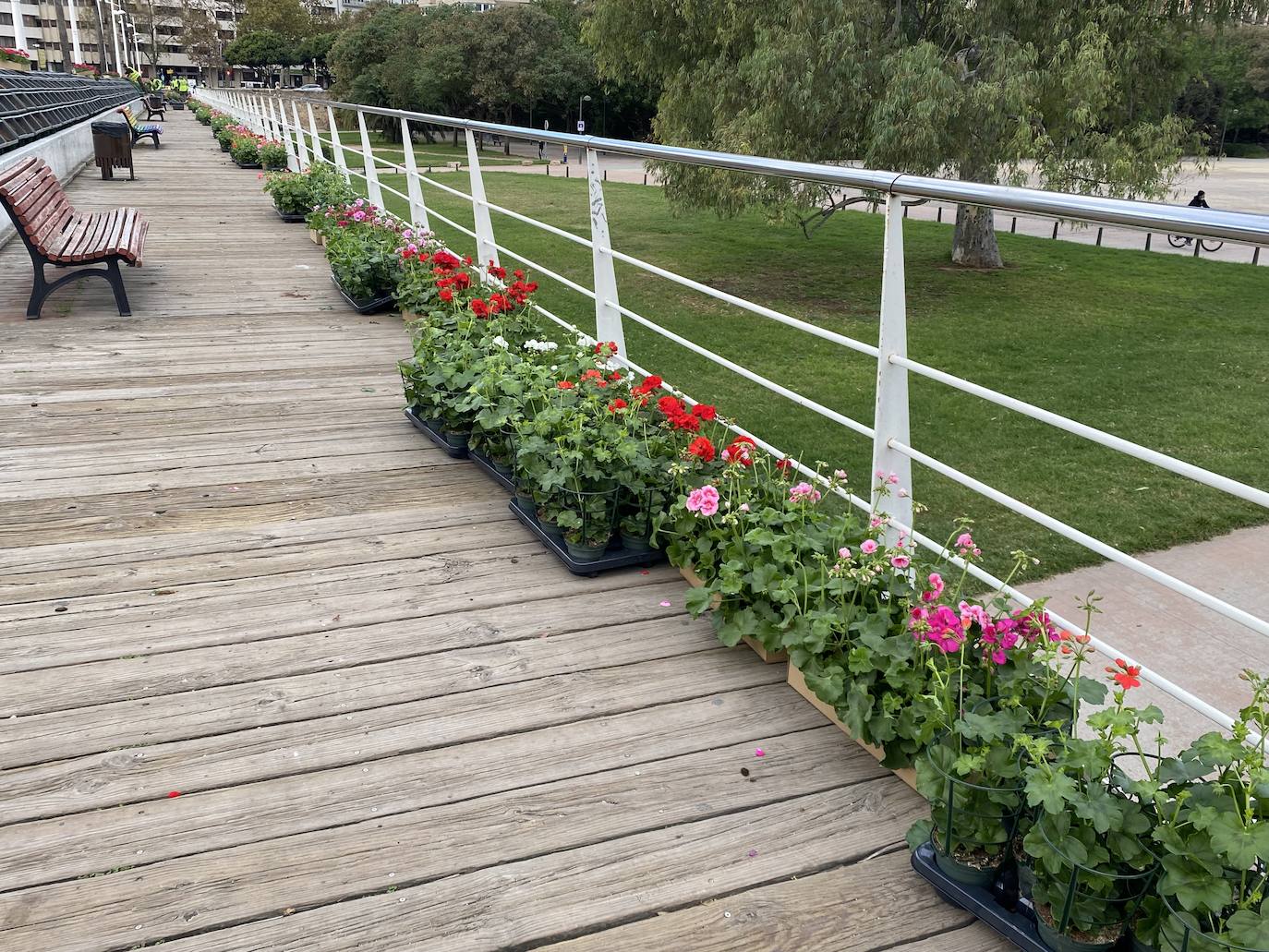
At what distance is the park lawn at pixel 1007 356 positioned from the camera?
26.6 feet

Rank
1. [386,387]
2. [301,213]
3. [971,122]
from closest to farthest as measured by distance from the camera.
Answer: [386,387]
[301,213]
[971,122]

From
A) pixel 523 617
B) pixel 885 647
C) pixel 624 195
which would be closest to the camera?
pixel 885 647

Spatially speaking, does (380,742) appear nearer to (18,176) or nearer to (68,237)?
(68,237)

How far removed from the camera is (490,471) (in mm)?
3844

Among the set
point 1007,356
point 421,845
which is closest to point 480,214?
point 421,845

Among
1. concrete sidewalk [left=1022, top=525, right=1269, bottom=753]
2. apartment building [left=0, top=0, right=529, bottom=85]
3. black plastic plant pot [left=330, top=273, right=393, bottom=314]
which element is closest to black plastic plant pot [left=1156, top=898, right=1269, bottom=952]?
concrete sidewalk [left=1022, top=525, right=1269, bottom=753]

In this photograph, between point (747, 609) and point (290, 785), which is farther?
point (747, 609)

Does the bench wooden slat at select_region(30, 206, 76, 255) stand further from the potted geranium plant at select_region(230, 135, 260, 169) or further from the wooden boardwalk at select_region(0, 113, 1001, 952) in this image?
the potted geranium plant at select_region(230, 135, 260, 169)

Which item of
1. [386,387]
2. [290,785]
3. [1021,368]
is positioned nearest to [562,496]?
[290,785]

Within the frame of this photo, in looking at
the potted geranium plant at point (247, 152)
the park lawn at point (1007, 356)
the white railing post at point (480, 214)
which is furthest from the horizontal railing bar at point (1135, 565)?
the potted geranium plant at point (247, 152)

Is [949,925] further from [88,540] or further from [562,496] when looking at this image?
[88,540]

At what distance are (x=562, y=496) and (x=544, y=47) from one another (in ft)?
175

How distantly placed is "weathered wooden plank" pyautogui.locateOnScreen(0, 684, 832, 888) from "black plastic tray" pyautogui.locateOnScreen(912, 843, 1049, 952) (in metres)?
0.32

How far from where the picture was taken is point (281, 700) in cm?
243
